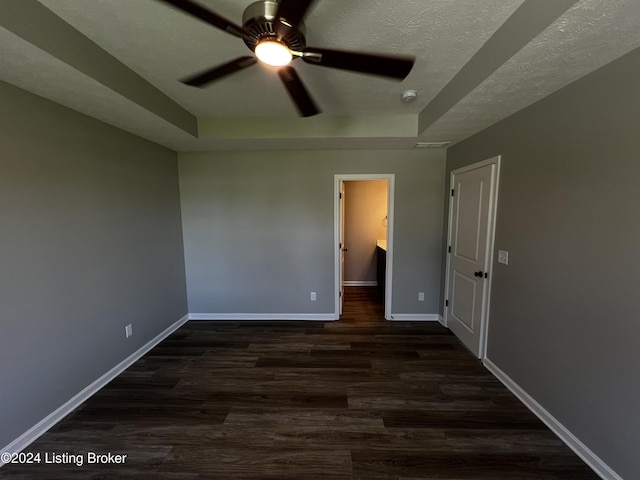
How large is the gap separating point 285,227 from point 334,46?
215 cm

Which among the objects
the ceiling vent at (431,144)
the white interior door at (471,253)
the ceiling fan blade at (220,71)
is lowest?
the white interior door at (471,253)

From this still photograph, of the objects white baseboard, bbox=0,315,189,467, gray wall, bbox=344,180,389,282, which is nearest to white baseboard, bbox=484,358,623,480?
gray wall, bbox=344,180,389,282

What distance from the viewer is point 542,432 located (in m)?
1.74

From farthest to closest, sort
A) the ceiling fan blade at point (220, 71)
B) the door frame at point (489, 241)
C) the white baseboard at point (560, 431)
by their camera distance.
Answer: the door frame at point (489, 241) → the white baseboard at point (560, 431) → the ceiling fan blade at point (220, 71)

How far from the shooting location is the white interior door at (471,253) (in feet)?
8.01

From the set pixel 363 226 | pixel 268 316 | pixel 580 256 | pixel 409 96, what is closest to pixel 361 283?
pixel 363 226

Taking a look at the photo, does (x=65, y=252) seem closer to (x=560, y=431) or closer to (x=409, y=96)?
(x=409, y=96)

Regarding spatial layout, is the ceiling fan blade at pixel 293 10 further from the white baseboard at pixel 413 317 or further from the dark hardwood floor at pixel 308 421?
the white baseboard at pixel 413 317

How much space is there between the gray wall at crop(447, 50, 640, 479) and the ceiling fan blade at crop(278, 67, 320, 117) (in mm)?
1675

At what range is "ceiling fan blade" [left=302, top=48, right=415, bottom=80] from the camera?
4.01 ft

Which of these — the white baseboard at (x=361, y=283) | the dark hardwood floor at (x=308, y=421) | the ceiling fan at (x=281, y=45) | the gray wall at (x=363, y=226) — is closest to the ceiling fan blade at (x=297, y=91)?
the ceiling fan at (x=281, y=45)

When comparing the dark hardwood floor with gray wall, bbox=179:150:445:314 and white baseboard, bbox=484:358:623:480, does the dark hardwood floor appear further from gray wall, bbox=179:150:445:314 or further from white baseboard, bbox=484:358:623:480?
gray wall, bbox=179:150:445:314

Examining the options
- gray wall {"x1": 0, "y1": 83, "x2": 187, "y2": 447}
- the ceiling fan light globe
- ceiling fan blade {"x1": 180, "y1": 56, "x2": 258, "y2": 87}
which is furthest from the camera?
gray wall {"x1": 0, "y1": 83, "x2": 187, "y2": 447}

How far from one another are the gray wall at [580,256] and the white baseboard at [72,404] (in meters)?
3.53
